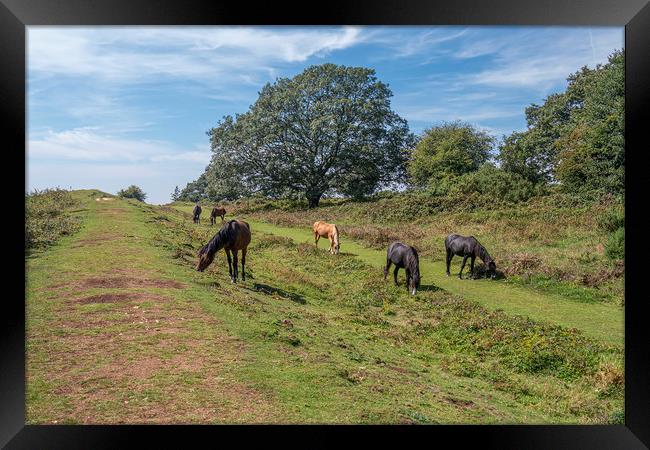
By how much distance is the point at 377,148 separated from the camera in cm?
943

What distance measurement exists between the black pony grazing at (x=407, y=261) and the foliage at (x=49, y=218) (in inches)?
286

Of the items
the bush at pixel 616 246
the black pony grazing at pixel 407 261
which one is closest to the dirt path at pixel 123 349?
the black pony grazing at pixel 407 261

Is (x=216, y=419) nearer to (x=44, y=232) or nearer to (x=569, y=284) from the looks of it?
(x=44, y=232)

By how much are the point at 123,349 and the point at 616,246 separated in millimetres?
10041

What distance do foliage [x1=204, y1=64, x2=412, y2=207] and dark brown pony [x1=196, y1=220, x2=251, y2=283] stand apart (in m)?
0.78

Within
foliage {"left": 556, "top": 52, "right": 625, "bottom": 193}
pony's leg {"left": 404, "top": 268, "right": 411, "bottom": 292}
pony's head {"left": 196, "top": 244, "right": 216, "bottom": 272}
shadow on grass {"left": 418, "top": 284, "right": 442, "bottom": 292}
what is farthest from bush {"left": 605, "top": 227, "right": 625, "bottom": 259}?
pony's head {"left": 196, "top": 244, "right": 216, "bottom": 272}

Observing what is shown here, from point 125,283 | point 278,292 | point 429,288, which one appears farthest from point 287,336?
point 429,288

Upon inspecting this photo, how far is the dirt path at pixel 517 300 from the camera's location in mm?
7988

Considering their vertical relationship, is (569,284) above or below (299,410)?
above

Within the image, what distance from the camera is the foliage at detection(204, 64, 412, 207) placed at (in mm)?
9227
